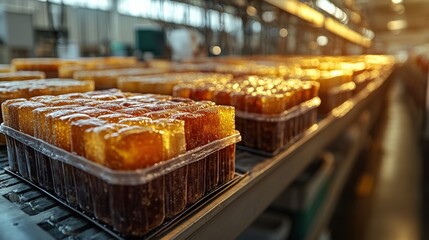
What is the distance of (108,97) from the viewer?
1.04 meters

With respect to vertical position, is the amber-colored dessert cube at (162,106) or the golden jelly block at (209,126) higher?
the amber-colored dessert cube at (162,106)

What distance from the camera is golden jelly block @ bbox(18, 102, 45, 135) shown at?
819 mm

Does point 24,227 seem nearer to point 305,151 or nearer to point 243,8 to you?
point 305,151

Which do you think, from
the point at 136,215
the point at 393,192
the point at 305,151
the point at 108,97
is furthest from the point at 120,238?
the point at 393,192

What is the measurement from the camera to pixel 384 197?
4129 mm

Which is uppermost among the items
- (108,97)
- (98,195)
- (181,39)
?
(181,39)

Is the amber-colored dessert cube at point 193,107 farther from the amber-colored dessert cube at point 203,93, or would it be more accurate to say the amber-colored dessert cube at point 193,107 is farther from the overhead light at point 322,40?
the overhead light at point 322,40

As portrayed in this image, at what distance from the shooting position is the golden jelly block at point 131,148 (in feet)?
1.91

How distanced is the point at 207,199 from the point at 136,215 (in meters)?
0.22

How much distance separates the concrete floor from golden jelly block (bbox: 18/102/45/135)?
10.5 feet

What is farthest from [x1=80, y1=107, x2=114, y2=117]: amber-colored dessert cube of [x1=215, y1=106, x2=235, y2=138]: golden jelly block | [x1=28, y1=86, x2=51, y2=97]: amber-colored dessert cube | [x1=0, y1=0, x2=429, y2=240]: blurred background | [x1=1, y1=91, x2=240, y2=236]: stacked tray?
[x1=0, y1=0, x2=429, y2=240]: blurred background

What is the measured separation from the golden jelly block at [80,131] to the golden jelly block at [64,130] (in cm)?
3

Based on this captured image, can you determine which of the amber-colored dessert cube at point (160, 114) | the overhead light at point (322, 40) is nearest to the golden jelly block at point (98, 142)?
the amber-colored dessert cube at point (160, 114)

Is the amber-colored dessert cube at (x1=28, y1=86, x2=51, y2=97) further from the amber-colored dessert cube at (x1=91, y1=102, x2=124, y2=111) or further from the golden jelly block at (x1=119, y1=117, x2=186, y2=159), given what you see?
the golden jelly block at (x1=119, y1=117, x2=186, y2=159)
